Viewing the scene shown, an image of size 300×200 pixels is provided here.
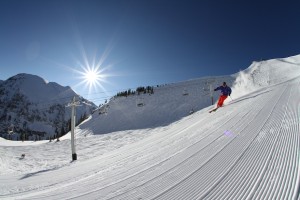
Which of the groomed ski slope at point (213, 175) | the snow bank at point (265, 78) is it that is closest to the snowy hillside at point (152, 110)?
the snow bank at point (265, 78)

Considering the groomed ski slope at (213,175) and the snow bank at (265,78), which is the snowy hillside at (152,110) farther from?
the groomed ski slope at (213,175)

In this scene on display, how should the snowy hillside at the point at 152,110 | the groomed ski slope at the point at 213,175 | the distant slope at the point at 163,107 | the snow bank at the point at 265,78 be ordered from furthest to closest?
the snowy hillside at the point at 152,110, the distant slope at the point at 163,107, the snow bank at the point at 265,78, the groomed ski slope at the point at 213,175

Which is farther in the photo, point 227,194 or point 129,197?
point 129,197

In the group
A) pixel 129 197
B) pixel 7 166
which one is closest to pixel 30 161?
pixel 7 166

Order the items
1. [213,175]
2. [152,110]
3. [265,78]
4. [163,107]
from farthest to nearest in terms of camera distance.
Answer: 1. [152,110]
2. [163,107]
3. [265,78]
4. [213,175]

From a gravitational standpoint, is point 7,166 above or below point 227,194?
below

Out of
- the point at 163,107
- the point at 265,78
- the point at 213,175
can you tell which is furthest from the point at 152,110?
the point at 213,175

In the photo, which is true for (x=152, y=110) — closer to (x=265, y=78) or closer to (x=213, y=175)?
(x=265, y=78)

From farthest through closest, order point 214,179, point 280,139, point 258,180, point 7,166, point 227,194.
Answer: point 7,166 < point 280,139 < point 214,179 < point 258,180 < point 227,194

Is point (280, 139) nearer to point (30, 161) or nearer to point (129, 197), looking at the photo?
point (129, 197)

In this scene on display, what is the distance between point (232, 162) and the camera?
216 inches

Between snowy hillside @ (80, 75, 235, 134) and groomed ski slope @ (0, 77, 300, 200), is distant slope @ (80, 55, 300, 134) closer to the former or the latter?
snowy hillside @ (80, 75, 235, 134)

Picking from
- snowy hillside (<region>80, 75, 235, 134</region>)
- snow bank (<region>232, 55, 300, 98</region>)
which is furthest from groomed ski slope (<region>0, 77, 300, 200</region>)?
snowy hillside (<region>80, 75, 235, 134</region>)

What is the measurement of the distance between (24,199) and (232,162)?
4808 millimetres
